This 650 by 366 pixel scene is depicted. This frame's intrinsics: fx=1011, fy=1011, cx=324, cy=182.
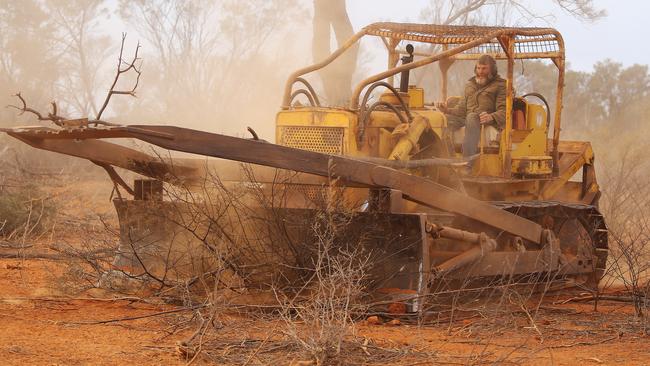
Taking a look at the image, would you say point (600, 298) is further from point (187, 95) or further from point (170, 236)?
point (187, 95)

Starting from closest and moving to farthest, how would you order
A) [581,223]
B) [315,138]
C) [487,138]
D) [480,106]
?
[315,138] → [487,138] → [480,106] → [581,223]

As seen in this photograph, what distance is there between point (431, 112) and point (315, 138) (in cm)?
130

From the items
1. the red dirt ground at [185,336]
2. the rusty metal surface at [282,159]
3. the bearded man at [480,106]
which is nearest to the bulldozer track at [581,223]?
the bearded man at [480,106]

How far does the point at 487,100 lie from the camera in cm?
1012

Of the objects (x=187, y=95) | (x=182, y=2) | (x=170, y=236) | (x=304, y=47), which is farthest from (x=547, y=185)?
(x=182, y=2)

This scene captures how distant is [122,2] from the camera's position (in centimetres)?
4456

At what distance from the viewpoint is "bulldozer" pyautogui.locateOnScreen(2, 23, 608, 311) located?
24.3 ft

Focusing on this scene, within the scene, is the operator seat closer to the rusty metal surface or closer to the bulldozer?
the bulldozer

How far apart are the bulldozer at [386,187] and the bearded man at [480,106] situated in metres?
0.11

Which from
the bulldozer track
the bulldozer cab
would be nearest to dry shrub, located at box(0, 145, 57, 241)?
the bulldozer cab

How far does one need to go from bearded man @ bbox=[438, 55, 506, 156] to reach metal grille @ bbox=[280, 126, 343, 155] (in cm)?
166

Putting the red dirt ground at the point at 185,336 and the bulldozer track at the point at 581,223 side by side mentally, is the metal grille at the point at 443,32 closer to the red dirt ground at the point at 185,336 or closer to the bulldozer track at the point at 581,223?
the bulldozer track at the point at 581,223

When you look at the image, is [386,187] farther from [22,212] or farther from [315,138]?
[22,212]

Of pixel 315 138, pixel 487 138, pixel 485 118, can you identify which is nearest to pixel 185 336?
pixel 315 138
